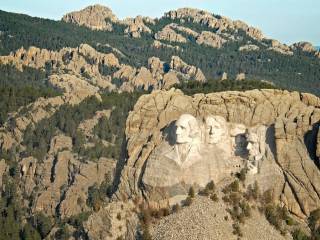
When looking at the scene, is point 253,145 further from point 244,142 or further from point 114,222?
point 114,222

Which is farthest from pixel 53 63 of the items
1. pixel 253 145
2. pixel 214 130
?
pixel 253 145

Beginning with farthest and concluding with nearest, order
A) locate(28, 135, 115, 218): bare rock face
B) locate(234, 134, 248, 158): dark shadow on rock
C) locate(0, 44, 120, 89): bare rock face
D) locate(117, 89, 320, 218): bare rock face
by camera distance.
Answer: locate(0, 44, 120, 89): bare rock face, locate(28, 135, 115, 218): bare rock face, locate(234, 134, 248, 158): dark shadow on rock, locate(117, 89, 320, 218): bare rock face

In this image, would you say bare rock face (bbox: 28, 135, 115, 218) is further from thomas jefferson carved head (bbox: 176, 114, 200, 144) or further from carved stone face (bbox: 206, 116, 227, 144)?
thomas jefferson carved head (bbox: 176, 114, 200, 144)

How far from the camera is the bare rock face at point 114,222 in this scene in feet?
125

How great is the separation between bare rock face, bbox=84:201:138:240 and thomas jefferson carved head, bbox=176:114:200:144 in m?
4.95

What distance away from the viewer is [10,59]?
186 meters

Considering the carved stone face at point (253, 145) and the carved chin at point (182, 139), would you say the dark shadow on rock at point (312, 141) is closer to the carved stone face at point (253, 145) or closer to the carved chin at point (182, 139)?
the carved stone face at point (253, 145)

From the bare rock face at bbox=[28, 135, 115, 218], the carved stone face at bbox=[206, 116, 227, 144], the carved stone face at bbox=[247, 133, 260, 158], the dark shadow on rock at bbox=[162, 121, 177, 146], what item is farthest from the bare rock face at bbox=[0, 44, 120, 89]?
the carved stone face at bbox=[247, 133, 260, 158]

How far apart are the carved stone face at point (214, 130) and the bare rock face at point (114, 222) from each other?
6091 millimetres

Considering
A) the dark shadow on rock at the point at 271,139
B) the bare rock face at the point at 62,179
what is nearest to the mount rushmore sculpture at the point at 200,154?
the dark shadow on rock at the point at 271,139

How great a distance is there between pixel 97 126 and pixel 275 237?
284 feet

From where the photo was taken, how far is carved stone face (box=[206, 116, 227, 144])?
3950 centimetres

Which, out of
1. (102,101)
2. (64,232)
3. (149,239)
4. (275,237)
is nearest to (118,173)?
(149,239)

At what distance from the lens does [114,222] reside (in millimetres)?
38406
